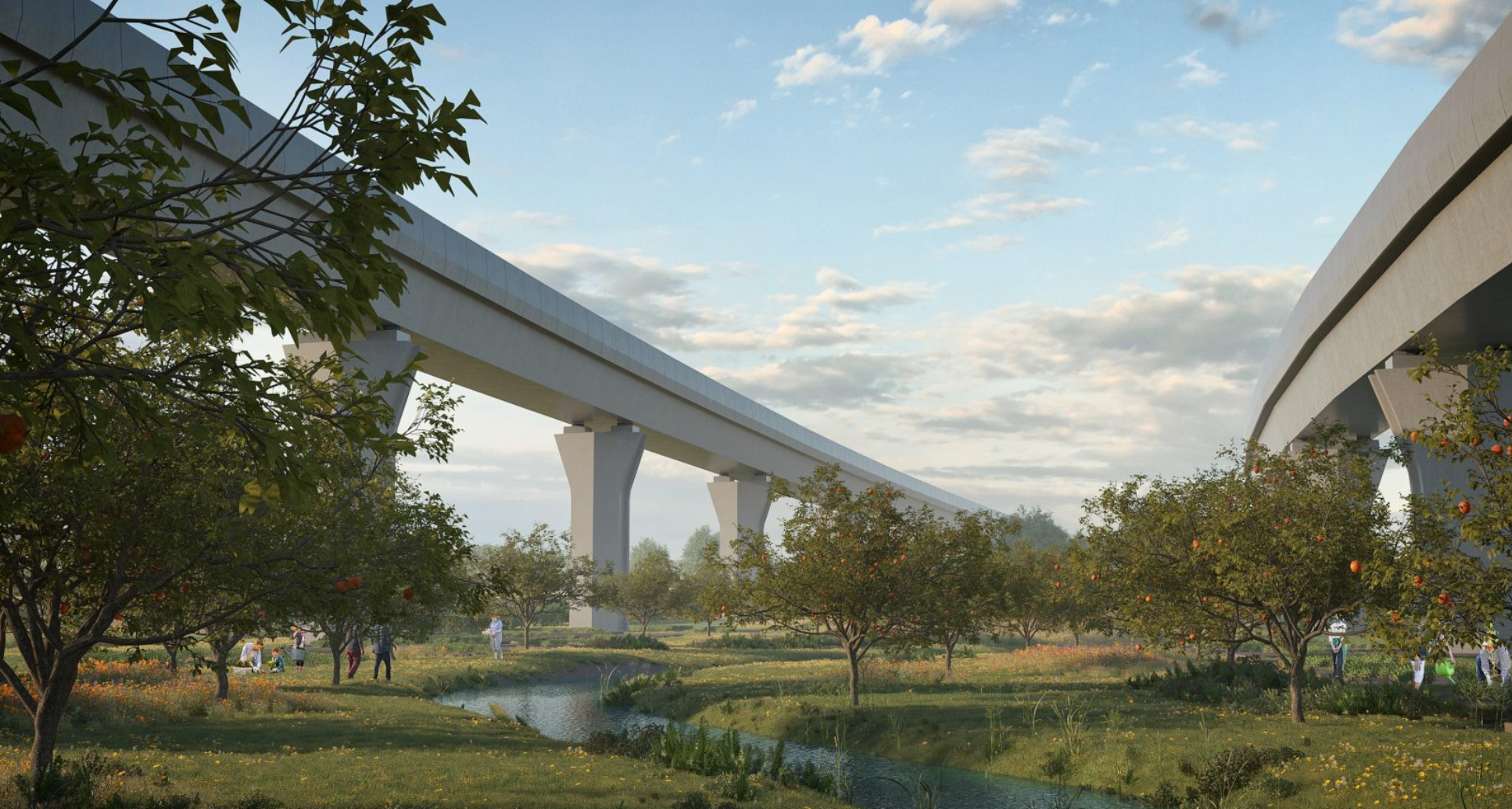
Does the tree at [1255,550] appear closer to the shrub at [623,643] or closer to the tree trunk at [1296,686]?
the tree trunk at [1296,686]

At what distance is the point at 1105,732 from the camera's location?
20.6 metres

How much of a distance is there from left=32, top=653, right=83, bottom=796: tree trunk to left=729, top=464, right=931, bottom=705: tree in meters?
15.6

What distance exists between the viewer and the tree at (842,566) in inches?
982

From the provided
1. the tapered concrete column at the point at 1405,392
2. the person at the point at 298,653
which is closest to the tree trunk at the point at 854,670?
the tapered concrete column at the point at 1405,392

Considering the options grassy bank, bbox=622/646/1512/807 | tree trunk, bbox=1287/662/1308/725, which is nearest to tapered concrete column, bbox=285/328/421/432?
grassy bank, bbox=622/646/1512/807

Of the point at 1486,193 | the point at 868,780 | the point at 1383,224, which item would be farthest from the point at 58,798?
the point at 1383,224

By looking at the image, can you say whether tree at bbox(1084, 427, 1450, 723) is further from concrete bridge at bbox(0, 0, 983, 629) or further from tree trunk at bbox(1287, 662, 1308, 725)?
concrete bridge at bbox(0, 0, 983, 629)

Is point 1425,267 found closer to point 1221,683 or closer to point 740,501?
point 1221,683

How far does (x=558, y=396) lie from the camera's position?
41594mm

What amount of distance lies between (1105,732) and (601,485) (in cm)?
3324

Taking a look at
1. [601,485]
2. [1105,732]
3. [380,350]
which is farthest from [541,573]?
[1105,732]

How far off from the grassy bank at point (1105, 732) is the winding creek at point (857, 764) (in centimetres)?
54

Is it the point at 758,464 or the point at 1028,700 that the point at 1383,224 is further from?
the point at 758,464

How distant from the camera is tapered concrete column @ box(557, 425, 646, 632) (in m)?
49.4
